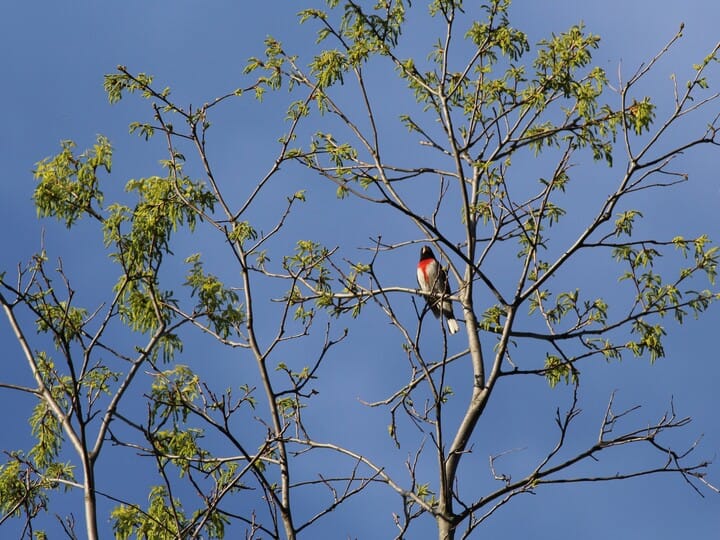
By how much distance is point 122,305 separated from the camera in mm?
9297

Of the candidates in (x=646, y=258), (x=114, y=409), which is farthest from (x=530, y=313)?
(x=114, y=409)

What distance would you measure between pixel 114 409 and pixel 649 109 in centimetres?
627

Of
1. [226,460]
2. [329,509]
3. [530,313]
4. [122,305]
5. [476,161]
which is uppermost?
[476,161]

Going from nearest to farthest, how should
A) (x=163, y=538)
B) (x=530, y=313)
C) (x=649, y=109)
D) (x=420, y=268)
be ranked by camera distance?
(x=163, y=538) → (x=649, y=109) → (x=530, y=313) → (x=420, y=268)

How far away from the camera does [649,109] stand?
34.6 ft

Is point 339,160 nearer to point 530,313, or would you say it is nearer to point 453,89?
point 453,89

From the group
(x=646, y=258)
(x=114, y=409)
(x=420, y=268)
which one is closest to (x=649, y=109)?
(x=646, y=258)

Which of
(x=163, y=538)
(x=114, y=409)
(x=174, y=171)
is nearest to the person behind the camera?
(x=114, y=409)

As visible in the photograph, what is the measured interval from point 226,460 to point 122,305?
171 cm

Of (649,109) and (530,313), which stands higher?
(649,109)

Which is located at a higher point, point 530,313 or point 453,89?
point 453,89

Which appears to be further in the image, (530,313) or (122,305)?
(530,313)

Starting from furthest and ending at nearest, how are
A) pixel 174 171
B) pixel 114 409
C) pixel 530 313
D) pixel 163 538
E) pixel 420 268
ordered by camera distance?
pixel 420 268 → pixel 530 313 → pixel 174 171 → pixel 163 538 → pixel 114 409

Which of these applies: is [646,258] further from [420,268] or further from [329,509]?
[329,509]
